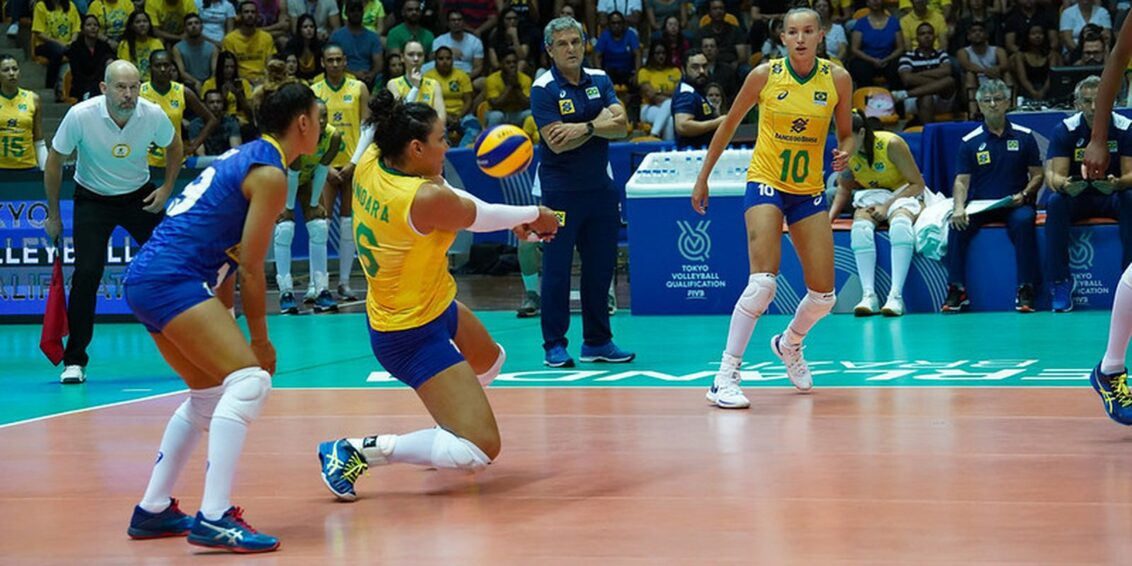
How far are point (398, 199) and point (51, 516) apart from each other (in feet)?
5.44

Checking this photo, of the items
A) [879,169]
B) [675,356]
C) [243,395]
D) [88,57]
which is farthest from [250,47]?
[243,395]

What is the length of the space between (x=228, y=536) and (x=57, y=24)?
15.8 metres

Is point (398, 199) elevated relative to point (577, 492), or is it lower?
elevated

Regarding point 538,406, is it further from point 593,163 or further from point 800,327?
point 593,163

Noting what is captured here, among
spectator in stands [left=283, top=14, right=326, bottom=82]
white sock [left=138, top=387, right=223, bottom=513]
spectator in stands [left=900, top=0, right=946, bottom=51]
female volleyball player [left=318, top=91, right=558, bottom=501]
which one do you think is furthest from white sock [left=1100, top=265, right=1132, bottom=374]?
spectator in stands [left=283, top=14, right=326, bottom=82]

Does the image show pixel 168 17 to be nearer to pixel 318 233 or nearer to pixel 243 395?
pixel 318 233

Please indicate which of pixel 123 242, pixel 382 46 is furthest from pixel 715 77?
pixel 123 242

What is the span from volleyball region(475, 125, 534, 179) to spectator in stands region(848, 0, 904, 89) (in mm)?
10842

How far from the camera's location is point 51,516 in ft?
17.7

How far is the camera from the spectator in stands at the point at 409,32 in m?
18.2

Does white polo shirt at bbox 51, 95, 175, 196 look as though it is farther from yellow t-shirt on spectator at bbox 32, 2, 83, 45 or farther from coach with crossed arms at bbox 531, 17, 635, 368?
yellow t-shirt on spectator at bbox 32, 2, 83, 45

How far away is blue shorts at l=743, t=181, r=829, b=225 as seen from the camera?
7.54m

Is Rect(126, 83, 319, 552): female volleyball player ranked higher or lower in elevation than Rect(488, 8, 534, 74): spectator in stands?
lower

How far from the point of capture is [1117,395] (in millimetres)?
6301
